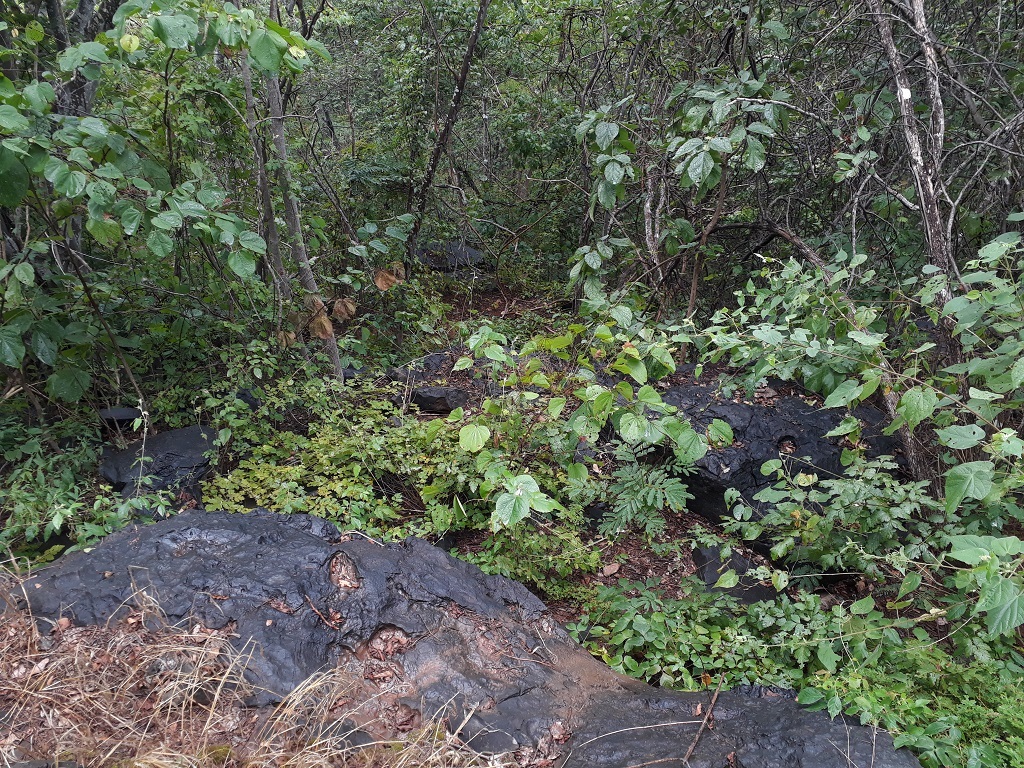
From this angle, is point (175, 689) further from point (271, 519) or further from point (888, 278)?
point (888, 278)

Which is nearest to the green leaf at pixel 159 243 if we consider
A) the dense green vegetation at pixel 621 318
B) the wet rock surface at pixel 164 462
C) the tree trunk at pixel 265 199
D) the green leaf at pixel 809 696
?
the dense green vegetation at pixel 621 318

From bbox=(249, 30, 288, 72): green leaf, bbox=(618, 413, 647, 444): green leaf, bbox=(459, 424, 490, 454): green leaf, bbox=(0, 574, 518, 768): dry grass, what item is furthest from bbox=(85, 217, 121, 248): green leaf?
bbox=(618, 413, 647, 444): green leaf

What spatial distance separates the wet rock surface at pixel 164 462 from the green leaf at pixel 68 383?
44cm

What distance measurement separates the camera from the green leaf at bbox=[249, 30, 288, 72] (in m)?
2.47

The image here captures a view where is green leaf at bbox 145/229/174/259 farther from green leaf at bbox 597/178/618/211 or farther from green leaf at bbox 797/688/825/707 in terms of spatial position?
green leaf at bbox 797/688/825/707

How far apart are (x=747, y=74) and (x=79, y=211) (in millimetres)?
4223

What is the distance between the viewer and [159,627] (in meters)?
2.00

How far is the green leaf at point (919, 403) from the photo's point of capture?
217 cm

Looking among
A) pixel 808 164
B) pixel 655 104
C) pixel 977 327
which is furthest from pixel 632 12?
pixel 977 327

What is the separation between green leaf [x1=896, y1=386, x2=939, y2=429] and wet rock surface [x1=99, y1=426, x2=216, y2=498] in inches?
141

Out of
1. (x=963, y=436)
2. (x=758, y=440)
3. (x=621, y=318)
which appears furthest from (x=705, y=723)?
(x=758, y=440)

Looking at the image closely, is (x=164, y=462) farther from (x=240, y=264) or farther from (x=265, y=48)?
(x=265, y=48)

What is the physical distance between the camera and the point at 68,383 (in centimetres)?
338

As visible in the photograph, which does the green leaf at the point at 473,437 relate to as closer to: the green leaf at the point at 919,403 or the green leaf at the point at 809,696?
the green leaf at the point at 809,696
